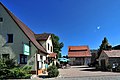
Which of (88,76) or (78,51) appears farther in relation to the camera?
(78,51)

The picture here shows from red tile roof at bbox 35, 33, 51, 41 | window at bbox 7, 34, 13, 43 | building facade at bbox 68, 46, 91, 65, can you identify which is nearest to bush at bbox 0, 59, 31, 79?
window at bbox 7, 34, 13, 43

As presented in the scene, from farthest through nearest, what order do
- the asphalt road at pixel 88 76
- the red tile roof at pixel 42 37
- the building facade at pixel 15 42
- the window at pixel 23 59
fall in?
the red tile roof at pixel 42 37
the window at pixel 23 59
the building facade at pixel 15 42
the asphalt road at pixel 88 76

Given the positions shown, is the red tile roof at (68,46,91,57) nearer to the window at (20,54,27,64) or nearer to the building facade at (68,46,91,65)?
the building facade at (68,46,91,65)

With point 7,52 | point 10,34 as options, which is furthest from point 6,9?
point 7,52

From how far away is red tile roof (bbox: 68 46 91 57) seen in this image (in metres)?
75.9

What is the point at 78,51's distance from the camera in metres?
79.0

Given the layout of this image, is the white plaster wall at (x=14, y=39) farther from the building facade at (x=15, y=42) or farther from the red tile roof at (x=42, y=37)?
the red tile roof at (x=42, y=37)

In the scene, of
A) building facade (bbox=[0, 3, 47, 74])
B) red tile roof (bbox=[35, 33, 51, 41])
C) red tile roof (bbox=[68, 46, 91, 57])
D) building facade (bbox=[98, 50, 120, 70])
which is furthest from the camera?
red tile roof (bbox=[68, 46, 91, 57])

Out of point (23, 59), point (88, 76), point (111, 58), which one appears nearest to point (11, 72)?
point (23, 59)

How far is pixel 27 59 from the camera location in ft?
94.2

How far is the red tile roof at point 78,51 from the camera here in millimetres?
75875

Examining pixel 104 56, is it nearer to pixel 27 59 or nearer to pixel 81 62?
pixel 27 59

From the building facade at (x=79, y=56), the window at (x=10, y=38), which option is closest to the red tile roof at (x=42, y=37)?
the window at (x=10, y=38)

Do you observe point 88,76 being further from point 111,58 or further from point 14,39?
point 111,58
